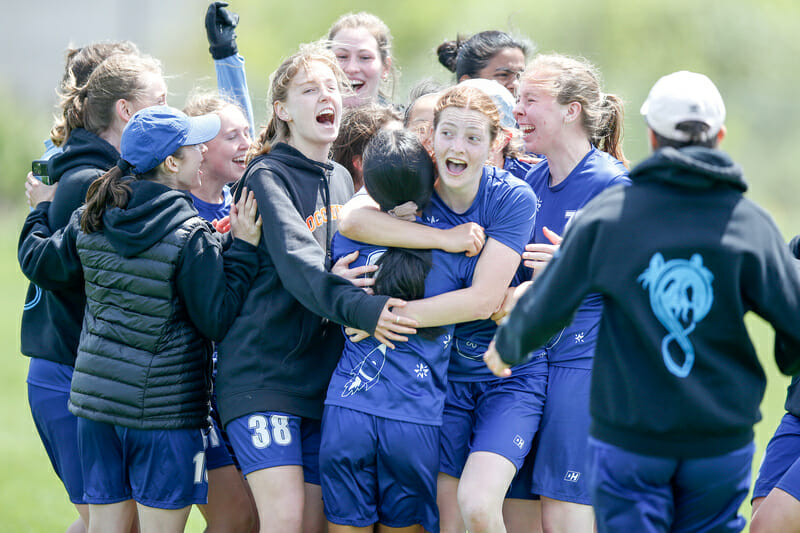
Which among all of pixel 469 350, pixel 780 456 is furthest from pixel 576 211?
pixel 780 456

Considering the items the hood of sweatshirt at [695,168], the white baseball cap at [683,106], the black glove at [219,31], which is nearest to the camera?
the hood of sweatshirt at [695,168]

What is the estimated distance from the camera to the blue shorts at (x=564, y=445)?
3.73 m

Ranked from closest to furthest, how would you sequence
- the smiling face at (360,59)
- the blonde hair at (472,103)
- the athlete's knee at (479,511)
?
the athlete's knee at (479,511) → the blonde hair at (472,103) → the smiling face at (360,59)

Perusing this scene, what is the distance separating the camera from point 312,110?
395 centimetres

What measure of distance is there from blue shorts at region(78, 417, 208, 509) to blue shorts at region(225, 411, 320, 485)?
0.24 metres

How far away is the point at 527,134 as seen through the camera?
417 centimetres

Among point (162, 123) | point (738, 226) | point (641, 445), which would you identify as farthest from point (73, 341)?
point (738, 226)

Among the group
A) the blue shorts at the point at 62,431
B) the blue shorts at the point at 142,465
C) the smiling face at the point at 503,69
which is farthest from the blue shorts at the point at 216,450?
the smiling face at the point at 503,69

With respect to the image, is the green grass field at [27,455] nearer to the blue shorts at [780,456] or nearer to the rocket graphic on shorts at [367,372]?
the blue shorts at [780,456]

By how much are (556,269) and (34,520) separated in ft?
15.1

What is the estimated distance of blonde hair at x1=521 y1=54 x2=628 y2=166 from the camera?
4.12m

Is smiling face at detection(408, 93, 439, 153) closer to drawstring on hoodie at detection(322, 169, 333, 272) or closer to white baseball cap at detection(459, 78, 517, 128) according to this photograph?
white baseball cap at detection(459, 78, 517, 128)

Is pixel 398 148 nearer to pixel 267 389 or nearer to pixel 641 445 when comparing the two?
pixel 267 389

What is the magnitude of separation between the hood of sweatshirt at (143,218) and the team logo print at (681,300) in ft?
6.57
